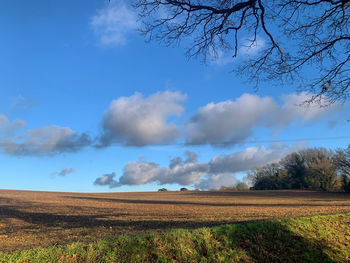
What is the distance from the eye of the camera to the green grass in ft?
16.9

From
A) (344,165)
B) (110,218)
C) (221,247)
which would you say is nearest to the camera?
(221,247)

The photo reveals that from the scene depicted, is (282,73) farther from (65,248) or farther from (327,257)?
(65,248)

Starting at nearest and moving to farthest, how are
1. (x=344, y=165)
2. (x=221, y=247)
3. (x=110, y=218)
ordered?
(x=221, y=247), (x=110, y=218), (x=344, y=165)

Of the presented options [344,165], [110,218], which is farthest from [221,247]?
[344,165]

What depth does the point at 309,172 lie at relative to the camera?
2360 inches

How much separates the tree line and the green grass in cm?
4879

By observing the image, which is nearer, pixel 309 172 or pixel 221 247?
pixel 221 247

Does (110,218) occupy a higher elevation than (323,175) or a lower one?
lower

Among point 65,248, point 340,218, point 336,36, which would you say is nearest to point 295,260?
point 340,218

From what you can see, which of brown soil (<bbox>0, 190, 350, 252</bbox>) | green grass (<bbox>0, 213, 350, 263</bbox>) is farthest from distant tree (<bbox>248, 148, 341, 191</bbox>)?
green grass (<bbox>0, 213, 350, 263</bbox>)

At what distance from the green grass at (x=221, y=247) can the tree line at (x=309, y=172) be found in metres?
48.8

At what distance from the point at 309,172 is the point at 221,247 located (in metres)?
61.2

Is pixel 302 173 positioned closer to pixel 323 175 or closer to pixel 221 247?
pixel 323 175

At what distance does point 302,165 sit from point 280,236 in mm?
61075
